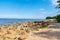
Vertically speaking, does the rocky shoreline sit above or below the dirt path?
above

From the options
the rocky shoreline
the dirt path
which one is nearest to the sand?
the dirt path

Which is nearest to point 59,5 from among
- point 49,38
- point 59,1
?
point 59,1

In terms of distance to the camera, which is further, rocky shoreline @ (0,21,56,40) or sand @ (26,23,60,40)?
sand @ (26,23,60,40)

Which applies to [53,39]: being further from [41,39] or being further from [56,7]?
[56,7]

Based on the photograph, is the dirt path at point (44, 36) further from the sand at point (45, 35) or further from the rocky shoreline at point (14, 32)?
the rocky shoreline at point (14, 32)

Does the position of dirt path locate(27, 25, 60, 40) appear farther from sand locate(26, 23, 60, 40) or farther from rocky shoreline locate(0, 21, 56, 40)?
rocky shoreline locate(0, 21, 56, 40)

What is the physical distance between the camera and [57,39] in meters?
16.8

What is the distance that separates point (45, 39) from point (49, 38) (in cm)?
65

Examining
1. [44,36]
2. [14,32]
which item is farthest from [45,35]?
[14,32]

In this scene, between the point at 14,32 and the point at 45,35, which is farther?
the point at 14,32

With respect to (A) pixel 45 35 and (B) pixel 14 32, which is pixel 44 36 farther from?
(B) pixel 14 32

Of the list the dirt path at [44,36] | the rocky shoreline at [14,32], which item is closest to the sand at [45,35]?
the dirt path at [44,36]

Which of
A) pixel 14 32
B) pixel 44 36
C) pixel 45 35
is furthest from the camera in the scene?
pixel 14 32

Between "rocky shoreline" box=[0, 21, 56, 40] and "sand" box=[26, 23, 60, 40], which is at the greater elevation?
"rocky shoreline" box=[0, 21, 56, 40]
